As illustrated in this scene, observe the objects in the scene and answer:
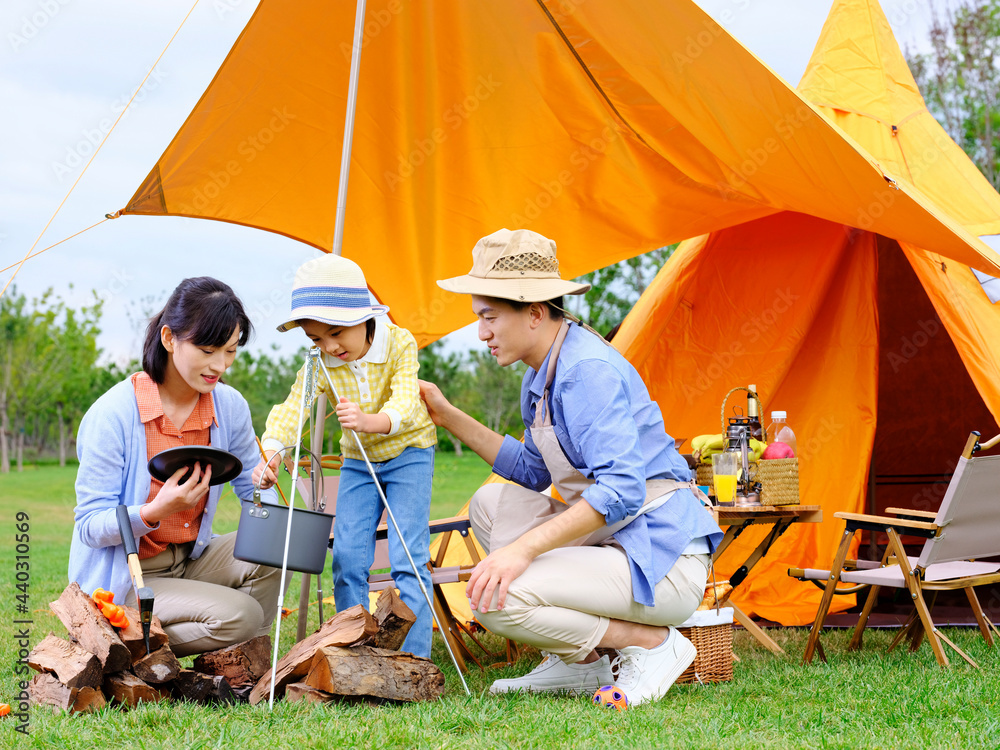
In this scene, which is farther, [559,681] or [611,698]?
[559,681]

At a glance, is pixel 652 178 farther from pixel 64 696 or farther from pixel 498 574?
pixel 64 696

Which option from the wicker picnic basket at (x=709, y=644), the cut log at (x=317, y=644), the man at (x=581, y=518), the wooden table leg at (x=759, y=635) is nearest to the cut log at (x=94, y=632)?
the cut log at (x=317, y=644)

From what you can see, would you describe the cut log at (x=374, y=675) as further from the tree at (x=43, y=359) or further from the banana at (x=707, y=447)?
the tree at (x=43, y=359)

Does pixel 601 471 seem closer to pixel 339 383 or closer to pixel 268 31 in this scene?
pixel 339 383

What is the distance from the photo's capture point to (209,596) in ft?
8.50

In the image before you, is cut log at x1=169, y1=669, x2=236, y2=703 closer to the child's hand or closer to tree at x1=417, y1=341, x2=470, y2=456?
the child's hand

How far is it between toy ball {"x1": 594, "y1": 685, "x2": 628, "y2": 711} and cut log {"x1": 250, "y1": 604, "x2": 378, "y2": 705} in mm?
611

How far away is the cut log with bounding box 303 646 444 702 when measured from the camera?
90.0 inches

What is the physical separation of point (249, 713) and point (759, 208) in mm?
3095

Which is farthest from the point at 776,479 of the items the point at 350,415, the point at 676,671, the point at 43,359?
the point at 43,359

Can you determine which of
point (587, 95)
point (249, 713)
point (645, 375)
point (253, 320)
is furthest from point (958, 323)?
point (249, 713)

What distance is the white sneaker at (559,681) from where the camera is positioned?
8.20ft

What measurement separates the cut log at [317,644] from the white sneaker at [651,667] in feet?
2.20

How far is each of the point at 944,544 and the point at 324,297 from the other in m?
2.23
